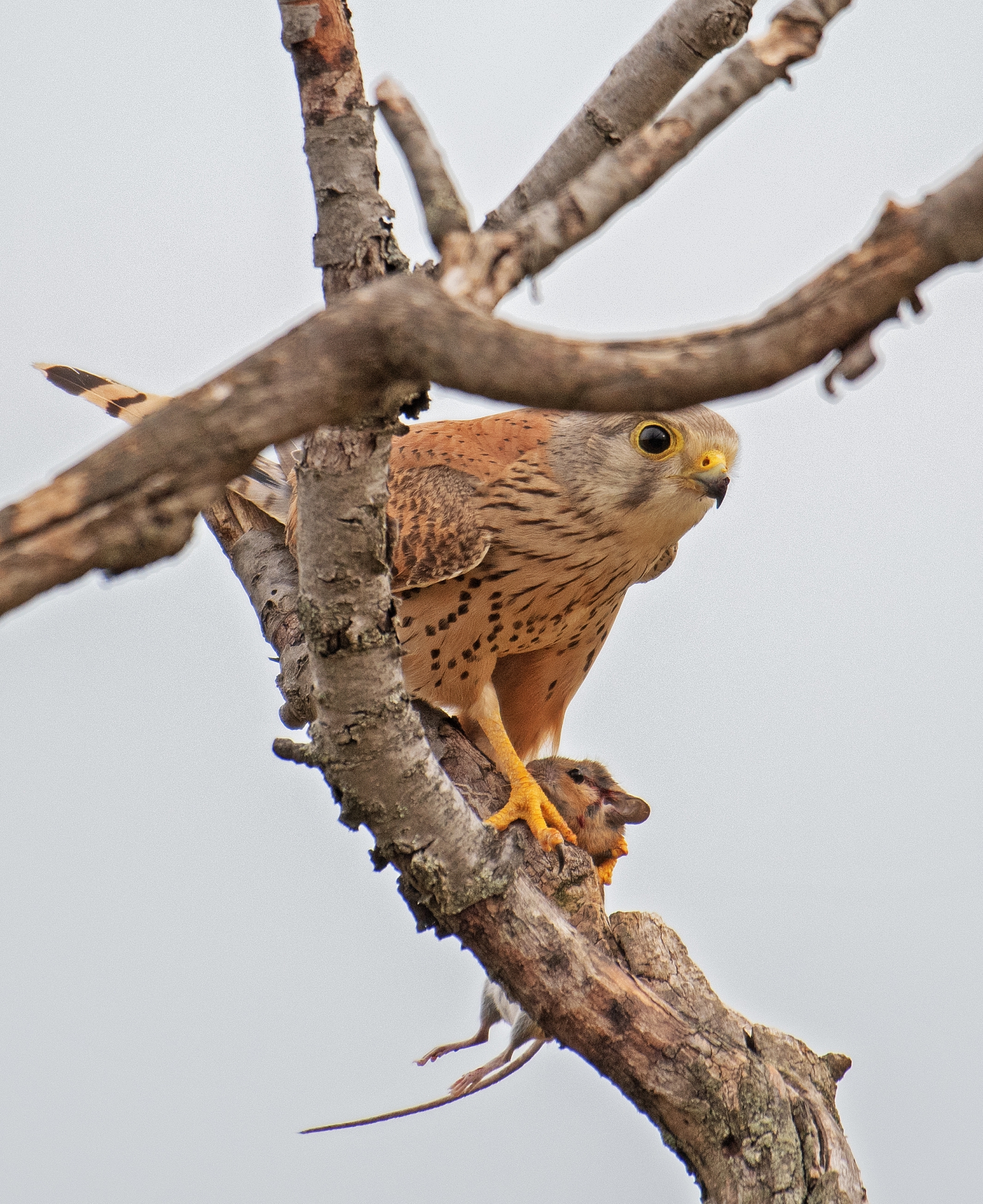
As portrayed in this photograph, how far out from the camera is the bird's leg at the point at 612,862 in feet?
10.7

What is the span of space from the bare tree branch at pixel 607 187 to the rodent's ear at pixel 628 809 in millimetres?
2153

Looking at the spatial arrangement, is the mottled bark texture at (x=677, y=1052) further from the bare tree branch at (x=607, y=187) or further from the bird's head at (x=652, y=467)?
the bare tree branch at (x=607, y=187)

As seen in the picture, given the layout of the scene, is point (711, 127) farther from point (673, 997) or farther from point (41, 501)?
point (673, 997)

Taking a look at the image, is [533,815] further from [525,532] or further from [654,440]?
[654,440]

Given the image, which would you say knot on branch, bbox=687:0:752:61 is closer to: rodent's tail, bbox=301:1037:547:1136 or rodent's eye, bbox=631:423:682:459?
rodent's eye, bbox=631:423:682:459

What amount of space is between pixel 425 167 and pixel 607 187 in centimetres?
22

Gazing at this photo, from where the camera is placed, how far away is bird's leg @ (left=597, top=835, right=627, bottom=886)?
326 cm

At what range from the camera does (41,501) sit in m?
1.08

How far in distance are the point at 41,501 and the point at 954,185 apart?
0.87 m

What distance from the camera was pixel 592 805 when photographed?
3.28 metres

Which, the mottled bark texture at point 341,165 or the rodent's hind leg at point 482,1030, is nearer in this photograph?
the mottled bark texture at point 341,165

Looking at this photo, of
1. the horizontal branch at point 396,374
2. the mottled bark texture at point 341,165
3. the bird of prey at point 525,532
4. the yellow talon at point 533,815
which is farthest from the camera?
the bird of prey at point 525,532

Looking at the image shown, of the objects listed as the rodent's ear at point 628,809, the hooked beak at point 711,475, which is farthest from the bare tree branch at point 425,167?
the rodent's ear at point 628,809

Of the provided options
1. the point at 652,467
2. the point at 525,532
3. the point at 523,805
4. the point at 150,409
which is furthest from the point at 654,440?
the point at 150,409
